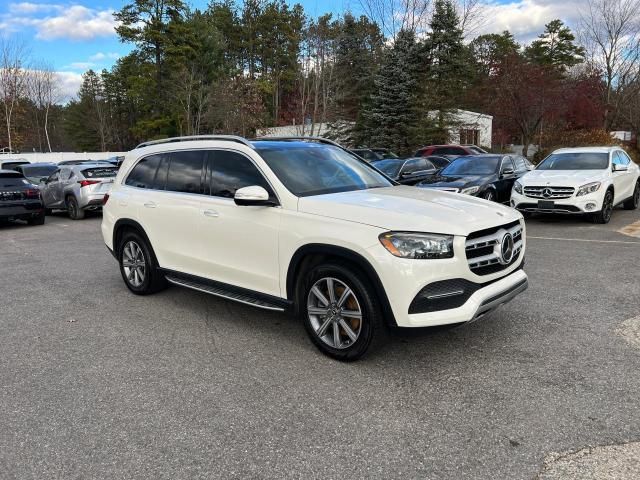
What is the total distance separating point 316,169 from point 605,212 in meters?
8.25

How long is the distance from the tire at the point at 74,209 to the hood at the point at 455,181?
956cm

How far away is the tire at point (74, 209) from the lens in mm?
14430

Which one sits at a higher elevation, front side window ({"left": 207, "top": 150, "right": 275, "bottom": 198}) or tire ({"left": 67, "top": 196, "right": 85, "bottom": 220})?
front side window ({"left": 207, "top": 150, "right": 275, "bottom": 198})

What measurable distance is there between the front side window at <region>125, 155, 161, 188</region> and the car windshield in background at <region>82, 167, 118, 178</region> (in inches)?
354

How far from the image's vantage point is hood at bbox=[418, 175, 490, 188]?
35.9ft

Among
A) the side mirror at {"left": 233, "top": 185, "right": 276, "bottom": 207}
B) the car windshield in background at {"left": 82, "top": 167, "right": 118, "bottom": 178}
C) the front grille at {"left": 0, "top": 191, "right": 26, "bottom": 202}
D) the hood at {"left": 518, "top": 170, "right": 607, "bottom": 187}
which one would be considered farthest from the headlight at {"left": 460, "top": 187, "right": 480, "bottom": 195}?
the front grille at {"left": 0, "top": 191, "right": 26, "bottom": 202}

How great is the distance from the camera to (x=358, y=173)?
5.17 m

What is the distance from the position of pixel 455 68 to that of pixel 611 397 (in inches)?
1465

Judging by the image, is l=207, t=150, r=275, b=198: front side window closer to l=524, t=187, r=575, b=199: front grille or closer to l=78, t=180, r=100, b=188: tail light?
l=524, t=187, r=575, b=199: front grille

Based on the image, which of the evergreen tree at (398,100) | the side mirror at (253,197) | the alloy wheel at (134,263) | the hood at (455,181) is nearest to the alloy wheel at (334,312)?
the side mirror at (253,197)

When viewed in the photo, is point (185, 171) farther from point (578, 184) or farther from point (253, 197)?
point (578, 184)

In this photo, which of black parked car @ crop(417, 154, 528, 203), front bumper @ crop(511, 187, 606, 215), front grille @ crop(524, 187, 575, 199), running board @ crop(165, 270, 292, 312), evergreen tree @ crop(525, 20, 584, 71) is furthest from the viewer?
evergreen tree @ crop(525, 20, 584, 71)

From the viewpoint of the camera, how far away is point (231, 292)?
15.9ft

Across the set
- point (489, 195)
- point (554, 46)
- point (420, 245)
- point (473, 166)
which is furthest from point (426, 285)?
point (554, 46)
